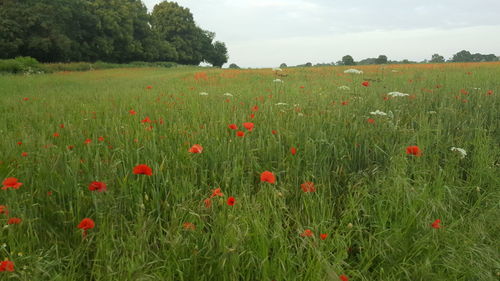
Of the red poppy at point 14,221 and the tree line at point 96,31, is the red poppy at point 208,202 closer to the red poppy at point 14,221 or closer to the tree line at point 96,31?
the red poppy at point 14,221

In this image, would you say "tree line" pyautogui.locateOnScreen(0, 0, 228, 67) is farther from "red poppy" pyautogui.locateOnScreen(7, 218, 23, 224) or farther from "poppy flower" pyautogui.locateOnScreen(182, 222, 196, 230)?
"poppy flower" pyautogui.locateOnScreen(182, 222, 196, 230)

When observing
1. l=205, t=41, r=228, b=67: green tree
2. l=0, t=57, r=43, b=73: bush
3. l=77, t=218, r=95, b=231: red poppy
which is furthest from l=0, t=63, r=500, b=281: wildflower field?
l=205, t=41, r=228, b=67: green tree

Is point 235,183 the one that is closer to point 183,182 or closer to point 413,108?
point 183,182

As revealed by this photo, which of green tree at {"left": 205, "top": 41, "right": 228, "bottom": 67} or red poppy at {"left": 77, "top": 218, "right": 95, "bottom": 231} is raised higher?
green tree at {"left": 205, "top": 41, "right": 228, "bottom": 67}

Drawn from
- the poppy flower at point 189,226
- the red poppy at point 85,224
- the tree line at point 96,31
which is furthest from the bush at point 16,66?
the poppy flower at point 189,226

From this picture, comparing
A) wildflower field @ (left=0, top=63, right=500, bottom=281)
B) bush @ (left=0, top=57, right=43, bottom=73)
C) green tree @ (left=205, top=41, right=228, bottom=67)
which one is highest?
green tree @ (left=205, top=41, right=228, bottom=67)

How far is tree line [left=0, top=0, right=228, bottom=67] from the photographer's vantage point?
31734 mm

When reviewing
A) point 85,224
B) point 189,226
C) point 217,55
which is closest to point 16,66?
point 85,224

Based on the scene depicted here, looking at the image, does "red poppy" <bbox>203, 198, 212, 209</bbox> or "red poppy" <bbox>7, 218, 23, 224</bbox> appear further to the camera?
"red poppy" <bbox>203, 198, 212, 209</bbox>

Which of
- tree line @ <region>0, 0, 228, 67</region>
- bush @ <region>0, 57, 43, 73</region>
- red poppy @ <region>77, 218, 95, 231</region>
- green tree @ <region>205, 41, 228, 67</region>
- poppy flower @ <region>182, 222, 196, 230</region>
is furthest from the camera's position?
green tree @ <region>205, 41, 228, 67</region>

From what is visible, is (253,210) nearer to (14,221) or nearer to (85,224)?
(85,224)

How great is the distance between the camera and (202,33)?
6931 cm

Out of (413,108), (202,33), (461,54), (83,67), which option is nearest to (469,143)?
(413,108)

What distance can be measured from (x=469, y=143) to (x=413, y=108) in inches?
50.0
